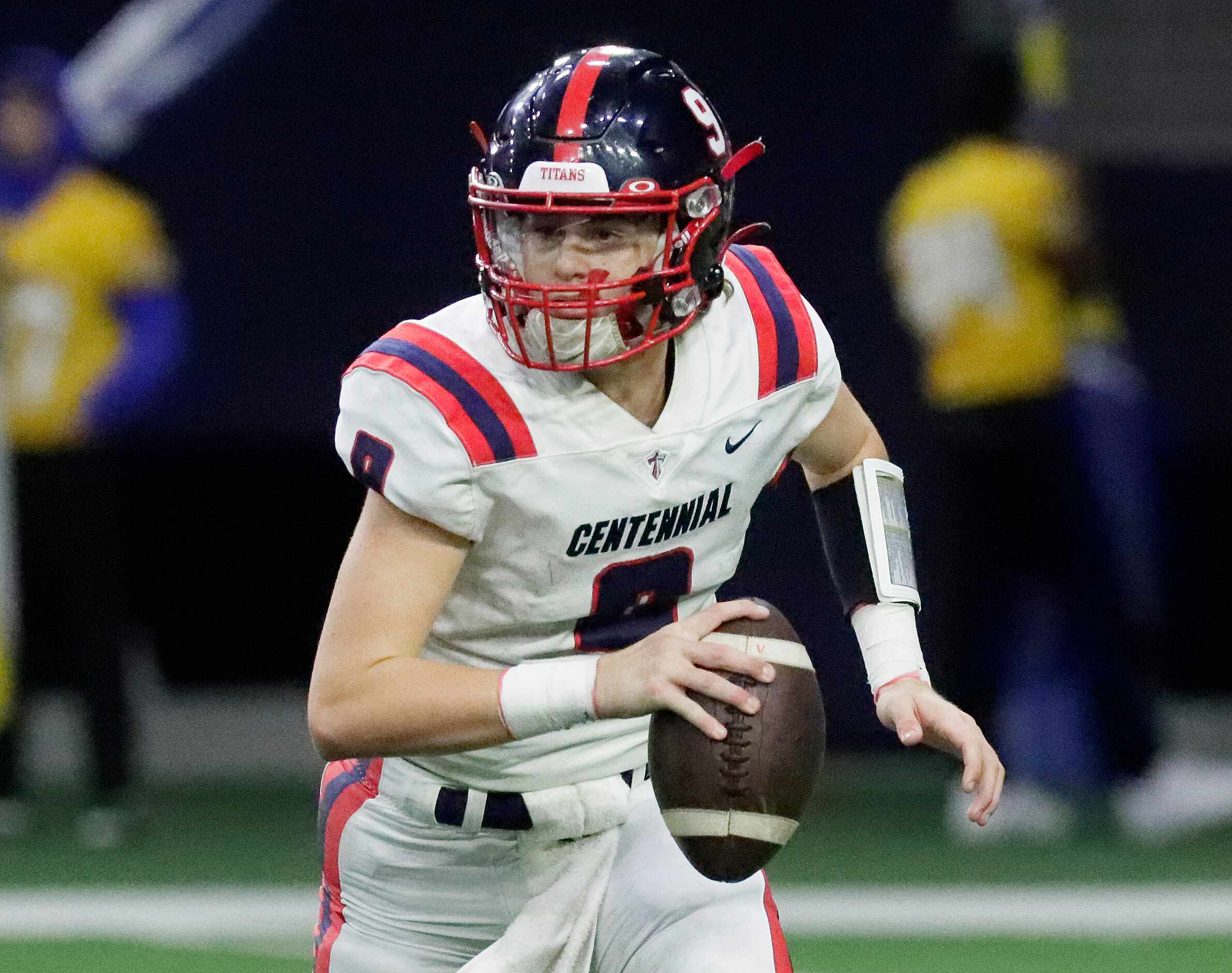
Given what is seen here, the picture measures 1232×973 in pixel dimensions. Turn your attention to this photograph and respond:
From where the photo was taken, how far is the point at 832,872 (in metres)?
5.34

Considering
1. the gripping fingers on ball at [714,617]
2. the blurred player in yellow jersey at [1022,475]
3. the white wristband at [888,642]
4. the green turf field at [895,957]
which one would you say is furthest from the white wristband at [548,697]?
the blurred player in yellow jersey at [1022,475]

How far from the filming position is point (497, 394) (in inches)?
98.2

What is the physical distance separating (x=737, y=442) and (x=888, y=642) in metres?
0.31

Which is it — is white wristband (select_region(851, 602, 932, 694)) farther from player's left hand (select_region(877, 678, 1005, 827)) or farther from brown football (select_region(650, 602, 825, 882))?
brown football (select_region(650, 602, 825, 882))

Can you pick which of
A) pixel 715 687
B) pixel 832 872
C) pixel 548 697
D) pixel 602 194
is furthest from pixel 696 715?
pixel 832 872

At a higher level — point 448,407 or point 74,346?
point 448,407

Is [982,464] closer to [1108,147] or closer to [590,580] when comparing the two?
[1108,147]

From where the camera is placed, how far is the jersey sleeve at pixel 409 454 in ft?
7.93

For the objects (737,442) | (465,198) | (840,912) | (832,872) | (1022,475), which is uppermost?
(737,442)

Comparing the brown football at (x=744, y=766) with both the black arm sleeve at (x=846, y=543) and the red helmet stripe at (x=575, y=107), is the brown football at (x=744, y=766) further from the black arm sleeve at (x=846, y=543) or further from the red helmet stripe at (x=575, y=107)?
the red helmet stripe at (x=575, y=107)

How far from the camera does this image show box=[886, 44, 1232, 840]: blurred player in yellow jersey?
5.66 metres

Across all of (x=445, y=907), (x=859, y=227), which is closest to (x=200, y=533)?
(x=859, y=227)

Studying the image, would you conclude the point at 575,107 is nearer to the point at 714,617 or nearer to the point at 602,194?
the point at 602,194

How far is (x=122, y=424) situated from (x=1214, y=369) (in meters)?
3.28
